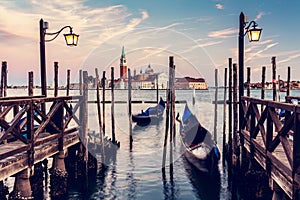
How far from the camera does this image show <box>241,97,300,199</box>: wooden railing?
3967mm

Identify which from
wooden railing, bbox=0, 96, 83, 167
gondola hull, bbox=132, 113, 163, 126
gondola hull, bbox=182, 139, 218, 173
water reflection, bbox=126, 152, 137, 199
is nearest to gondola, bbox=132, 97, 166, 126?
gondola hull, bbox=132, 113, 163, 126

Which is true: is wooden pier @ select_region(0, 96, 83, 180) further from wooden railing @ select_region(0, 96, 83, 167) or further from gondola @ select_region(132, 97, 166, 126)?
gondola @ select_region(132, 97, 166, 126)

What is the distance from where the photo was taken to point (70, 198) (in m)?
8.39

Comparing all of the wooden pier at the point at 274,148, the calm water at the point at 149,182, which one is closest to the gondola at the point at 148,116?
the calm water at the point at 149,182

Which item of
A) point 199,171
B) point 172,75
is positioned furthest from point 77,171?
point 172,75

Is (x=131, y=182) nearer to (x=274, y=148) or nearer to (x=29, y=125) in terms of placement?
(x=29, y=125)

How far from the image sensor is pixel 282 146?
5.33 m

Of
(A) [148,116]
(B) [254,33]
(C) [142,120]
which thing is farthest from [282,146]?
(A) [148,116]

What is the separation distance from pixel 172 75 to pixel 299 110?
8.16 metres

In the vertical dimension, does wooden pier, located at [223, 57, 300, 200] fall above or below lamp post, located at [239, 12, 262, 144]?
below

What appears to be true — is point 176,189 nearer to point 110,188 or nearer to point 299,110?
point 110,188

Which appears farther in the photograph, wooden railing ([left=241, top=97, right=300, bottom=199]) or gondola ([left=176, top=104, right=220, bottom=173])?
gondola ([left=176, top=104, right=220, bottom=173])

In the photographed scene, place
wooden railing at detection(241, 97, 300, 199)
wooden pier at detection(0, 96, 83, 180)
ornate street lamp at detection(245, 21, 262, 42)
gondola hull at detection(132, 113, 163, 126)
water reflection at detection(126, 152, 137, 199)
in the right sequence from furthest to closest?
gondola hull at detection(132, 113, 163, 126)
water reflection at detection(126, 152, 137, 199)
ornate street lamp at detection(245, 21, 262, 42)
wooden pier at detection(0, 96, 83, 180)
wooden railing at detection(241, 97, 300, 199)

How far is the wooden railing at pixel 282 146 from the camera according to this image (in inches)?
156
